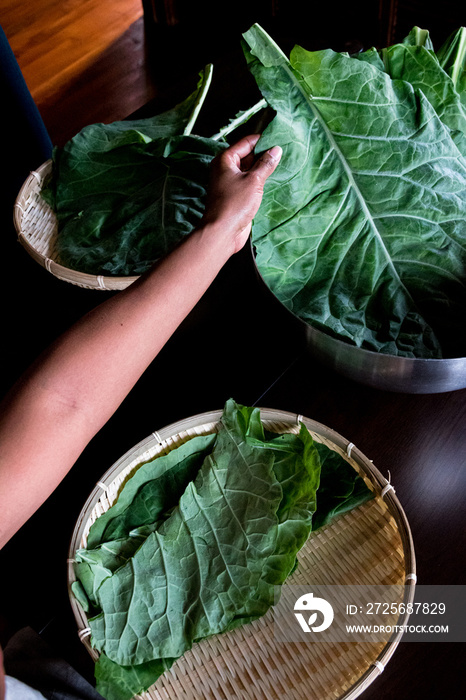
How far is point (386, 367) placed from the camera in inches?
29.8

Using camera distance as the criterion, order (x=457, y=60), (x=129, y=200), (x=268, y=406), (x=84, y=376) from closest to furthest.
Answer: (x=84, y=376) → (x=268, y=406) → (x=457, y=60) → (x=129, y=200)

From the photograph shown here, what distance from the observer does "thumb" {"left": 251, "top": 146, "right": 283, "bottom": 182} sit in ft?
2.84

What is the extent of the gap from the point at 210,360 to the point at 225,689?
501 millimetres

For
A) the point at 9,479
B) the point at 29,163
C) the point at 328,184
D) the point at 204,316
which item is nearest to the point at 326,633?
the point at 9,479

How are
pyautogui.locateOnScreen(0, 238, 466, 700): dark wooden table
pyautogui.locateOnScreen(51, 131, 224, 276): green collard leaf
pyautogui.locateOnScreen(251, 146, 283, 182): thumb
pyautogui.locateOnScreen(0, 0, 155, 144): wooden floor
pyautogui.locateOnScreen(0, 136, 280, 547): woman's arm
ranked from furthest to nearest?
pyautogui.locateOnScreen(0, 0, 155, 144): wooden floor, pyautogui.locateOnScreen(51, 131, 224, 276): green collard leaf, pyautogui.locateOnScreen(251, 146, 283, 182): thumb, pyautogui.locateOnScreen(0, 238, 466, 700): dark wooden table, pyautogui.locateOnScreen(0, 136, 280, 547): woman's arm

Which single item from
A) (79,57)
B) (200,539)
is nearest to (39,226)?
(200,539)

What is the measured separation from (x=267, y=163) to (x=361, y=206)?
0.67ft

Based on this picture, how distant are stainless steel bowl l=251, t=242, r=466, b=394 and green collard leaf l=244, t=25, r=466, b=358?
0.09m

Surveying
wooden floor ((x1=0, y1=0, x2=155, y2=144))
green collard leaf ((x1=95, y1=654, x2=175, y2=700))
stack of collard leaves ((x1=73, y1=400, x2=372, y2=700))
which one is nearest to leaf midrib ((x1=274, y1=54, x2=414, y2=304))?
stack of collard leaves ((x1=73, y1=400, x2=372, y2=700))

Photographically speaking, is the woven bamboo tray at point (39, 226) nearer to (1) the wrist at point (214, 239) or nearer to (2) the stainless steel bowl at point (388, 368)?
(1) the wrist at point (214, 239)

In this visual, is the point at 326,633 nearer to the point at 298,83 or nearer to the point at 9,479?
the point at 9,479

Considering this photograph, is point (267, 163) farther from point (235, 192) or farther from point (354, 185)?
point (354, 185)
